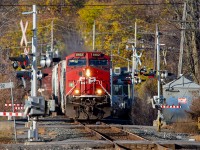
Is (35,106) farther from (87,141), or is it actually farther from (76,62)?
(76,62)

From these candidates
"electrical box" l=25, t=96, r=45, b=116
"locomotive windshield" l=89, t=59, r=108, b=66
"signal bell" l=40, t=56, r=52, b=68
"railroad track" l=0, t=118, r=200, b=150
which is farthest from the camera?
"locomotive windshield" l=89, t=59, r=108, b=66

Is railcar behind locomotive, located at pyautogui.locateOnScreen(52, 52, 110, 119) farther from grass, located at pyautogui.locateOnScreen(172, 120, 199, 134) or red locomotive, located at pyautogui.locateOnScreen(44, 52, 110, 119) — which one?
grass, located at pyautogui.locateOnScreen(172, 120, 199, 134)

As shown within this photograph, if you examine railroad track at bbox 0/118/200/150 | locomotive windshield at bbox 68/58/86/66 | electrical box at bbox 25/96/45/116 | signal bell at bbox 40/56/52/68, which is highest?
locomotive windshield at bbox 68/58/86/66

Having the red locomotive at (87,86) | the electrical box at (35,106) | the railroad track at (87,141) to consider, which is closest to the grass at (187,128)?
the railroad track at (87,141)

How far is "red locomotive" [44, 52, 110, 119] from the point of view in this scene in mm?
34781

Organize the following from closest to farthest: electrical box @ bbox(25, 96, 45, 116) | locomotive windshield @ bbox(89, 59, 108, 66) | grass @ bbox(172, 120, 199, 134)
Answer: electrical box @ bbox(25, 96, 45, 116), grass @ bbox(172, 120, 199, 134), locomotive windshield @ bbox(89, 59, 108, 66)

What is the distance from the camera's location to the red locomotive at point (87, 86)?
34781 mm

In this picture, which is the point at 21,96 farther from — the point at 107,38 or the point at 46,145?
the point at 107,38

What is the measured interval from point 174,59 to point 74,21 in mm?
26338

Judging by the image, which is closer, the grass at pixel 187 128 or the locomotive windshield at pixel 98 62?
the grass at pixel 187 128

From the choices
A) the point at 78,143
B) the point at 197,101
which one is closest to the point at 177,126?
the point at 197,101

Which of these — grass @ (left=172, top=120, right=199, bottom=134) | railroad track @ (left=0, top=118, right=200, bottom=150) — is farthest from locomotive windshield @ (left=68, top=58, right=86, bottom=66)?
grass @ (left=172, top=120, right=199, bottom=134)

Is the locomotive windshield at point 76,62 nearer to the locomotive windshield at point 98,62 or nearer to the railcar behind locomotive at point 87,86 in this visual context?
the railcar behind locomotive at point 87,86

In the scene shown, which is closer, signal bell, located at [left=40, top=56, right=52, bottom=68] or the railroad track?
the railroad track
